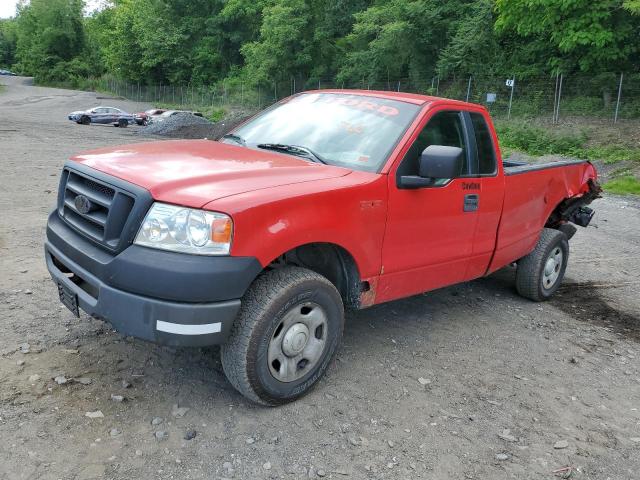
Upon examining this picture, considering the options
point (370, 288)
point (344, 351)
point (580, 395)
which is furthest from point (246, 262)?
point (580, 395)

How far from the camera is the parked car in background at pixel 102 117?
35.7 m

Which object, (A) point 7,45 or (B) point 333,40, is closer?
(B) point 333,40

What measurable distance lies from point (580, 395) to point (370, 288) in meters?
1.67

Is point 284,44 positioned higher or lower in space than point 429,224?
higher

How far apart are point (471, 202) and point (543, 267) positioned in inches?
68.8

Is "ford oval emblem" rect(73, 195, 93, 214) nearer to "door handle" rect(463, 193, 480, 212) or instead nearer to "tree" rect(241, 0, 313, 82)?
"door handle" rect(463, 193, 480, 212)

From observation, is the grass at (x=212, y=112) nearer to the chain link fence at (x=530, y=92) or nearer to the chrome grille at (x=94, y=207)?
the chain link fence at (x=530, y=92)

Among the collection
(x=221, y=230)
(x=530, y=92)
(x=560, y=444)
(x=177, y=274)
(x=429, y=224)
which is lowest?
(x=560, y=444)

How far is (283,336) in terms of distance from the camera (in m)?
3.41

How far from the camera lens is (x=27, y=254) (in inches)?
239

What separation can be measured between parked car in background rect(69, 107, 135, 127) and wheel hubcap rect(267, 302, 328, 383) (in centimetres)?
3613

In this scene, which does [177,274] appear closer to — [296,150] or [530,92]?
[296,150]

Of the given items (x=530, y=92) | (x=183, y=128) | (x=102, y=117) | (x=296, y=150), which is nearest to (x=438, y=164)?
(x=296, y=150)

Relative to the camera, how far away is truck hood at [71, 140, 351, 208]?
311cm
